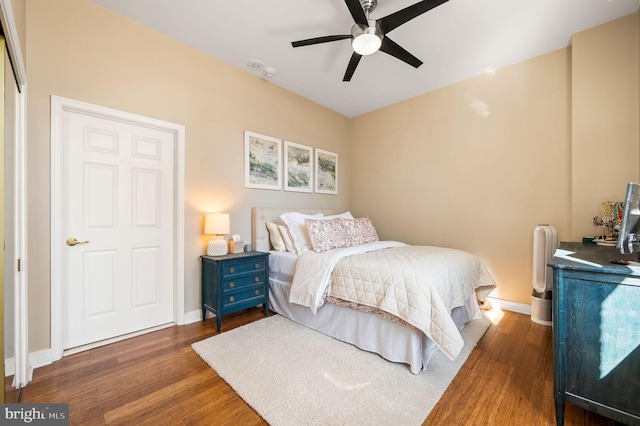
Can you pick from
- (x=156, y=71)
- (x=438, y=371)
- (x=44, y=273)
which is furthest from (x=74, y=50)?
(x=438, y=371)

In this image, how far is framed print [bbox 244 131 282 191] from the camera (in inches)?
133

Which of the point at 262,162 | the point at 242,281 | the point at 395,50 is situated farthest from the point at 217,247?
the point at 395,50

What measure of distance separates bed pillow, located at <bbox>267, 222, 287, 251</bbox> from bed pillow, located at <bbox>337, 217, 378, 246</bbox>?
81 cm

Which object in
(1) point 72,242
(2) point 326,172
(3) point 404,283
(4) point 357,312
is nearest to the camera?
(3) point 404,283

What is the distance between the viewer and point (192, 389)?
1.79 meters

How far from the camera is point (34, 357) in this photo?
6.61 feet

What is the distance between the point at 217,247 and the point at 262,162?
1292 millimetres

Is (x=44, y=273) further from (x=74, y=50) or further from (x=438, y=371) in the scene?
(x=438, y=371)

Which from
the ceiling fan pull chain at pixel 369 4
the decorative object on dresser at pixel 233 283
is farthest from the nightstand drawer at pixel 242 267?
the ceiling fan pull chain at pixel 369 4

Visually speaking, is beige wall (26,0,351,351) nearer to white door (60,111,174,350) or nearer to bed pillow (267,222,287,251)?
white door (60,111,174,350)

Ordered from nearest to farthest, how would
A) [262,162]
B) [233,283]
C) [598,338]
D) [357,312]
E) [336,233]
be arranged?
[598,338], [357,312], [233,283], [336,233], [262,162]

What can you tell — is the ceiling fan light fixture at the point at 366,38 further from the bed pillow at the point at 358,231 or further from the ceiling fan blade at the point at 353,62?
the bed pillow at the point at 358,231

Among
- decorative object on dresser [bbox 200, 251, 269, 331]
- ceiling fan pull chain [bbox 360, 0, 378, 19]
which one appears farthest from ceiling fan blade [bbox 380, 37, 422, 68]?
decorative object on dresser [bbox 200, 251, 269, 331]

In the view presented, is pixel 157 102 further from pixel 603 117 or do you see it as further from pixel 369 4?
pixel 603 117
